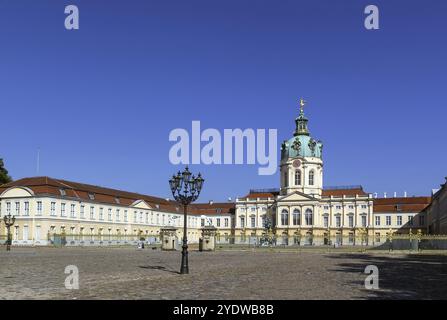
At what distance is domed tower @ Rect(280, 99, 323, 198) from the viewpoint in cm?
11062

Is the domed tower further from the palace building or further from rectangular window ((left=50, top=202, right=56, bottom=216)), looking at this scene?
rectangular window ((left=50, top=202, right=56, bottom=216))

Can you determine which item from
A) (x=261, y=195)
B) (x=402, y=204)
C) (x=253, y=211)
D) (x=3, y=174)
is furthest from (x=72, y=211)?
(x=402, y=204)

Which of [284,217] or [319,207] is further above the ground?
[319,207]

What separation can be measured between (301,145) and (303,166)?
4.61 m

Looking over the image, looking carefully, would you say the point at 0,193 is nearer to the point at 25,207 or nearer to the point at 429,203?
the point at 25,207

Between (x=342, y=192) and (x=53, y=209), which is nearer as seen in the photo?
(x=53, y=209)

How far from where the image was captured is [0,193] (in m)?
78.6

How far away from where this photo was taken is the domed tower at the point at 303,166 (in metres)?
111

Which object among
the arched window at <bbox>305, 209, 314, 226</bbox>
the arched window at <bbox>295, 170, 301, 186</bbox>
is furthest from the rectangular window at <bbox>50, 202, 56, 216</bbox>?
the arched window at <bbox>295, 170, 301, 186</bbox>

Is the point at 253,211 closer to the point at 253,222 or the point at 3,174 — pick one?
the point at 253,222

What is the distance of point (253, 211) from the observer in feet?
394

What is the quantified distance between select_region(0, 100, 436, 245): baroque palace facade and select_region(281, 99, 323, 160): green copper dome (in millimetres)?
197

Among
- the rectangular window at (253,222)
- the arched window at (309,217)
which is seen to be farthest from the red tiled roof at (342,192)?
the rectangular window at (253,222)
